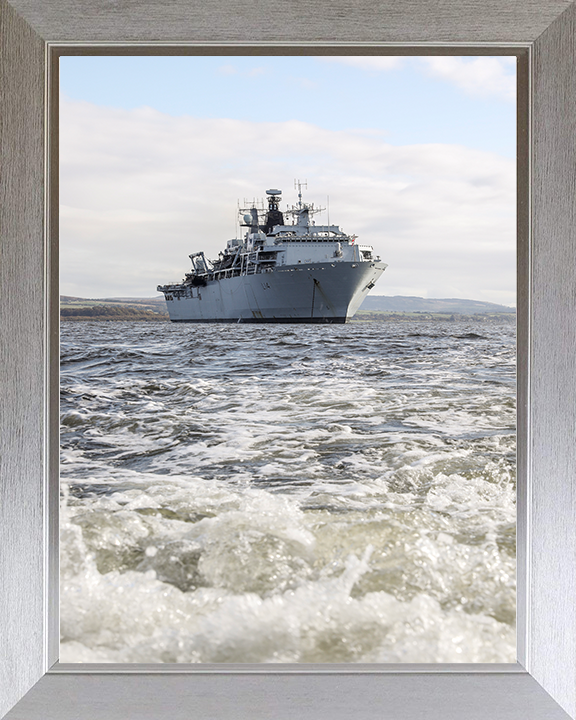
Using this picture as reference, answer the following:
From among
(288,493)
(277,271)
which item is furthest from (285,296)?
(288,493)

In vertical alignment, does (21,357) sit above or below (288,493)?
above

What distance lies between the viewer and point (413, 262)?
2.41 meters

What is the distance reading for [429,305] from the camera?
2.52 m

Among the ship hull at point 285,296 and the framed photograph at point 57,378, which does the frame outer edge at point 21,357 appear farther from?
the ship hull at point 285,296

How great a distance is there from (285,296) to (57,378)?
1611 mm

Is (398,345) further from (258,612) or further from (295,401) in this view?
(258,612)

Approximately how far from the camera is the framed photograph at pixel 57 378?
101 centimetres

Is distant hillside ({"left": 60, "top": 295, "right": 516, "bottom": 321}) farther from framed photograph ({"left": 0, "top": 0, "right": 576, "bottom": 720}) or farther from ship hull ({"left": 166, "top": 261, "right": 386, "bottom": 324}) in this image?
framed photograph ({"left": 0, "top": 0, "right": 576, "bottom": 720})

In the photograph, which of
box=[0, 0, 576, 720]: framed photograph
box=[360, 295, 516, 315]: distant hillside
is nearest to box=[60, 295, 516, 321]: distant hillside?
box=[360, 295, 516, 315]: distant hillside

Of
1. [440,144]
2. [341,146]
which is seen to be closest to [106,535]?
[341,146]

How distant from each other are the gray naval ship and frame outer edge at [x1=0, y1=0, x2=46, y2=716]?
1.31 metres

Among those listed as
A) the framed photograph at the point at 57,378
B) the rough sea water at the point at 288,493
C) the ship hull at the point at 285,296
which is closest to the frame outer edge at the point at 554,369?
the framed photograph at the point at 57,378

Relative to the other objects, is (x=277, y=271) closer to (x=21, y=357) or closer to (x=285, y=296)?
(x=285, y=296)

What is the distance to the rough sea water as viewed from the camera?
1.53m
